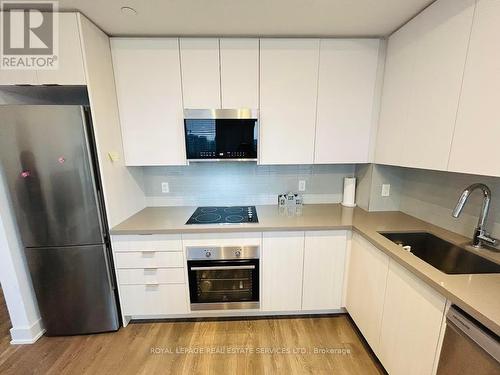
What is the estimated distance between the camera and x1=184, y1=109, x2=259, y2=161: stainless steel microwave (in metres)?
1.73

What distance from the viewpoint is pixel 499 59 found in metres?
0.93

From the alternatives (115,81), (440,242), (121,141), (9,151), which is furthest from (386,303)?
(9,151)

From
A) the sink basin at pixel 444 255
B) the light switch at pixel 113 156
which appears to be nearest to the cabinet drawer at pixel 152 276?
the light switch at pixel 113 156

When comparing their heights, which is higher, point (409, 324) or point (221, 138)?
point (221, 138)

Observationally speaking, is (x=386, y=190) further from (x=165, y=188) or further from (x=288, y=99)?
(x=165, y=188)

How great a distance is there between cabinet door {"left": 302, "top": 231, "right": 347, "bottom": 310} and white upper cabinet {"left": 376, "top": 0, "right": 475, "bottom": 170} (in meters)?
0.80


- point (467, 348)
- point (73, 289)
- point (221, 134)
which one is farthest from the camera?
point (221, 134)

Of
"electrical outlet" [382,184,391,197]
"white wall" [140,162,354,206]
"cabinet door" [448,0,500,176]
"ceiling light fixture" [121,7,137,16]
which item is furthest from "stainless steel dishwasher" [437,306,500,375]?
"ceiling light fixture" [121,7,137,16]

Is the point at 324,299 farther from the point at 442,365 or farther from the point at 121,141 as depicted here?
the point at 121,141

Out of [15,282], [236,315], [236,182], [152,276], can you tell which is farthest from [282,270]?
[15,282]

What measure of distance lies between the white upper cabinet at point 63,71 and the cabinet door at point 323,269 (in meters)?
2.05

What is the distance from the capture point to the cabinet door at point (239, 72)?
1.69 metres

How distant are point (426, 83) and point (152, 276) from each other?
2412 millimetres

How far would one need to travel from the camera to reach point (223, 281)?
1.79m
